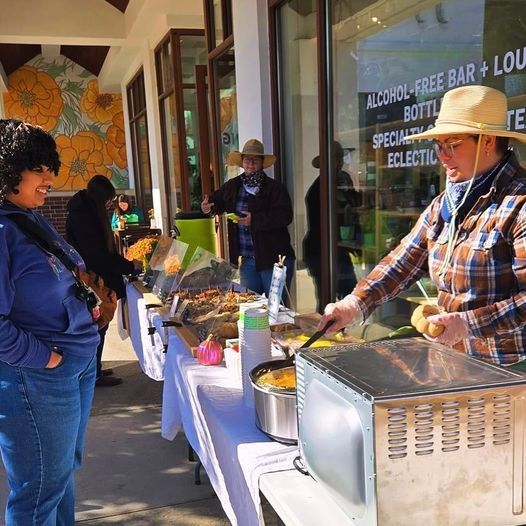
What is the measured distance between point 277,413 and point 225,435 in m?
0.26

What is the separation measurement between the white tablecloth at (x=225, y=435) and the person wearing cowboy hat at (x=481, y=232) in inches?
22.3

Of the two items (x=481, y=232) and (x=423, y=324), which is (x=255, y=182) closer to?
(x=481, y=232)

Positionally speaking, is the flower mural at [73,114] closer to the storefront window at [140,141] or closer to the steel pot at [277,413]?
the storefront window at [140,141]

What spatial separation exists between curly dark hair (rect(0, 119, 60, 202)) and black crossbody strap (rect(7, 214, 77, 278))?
0.09 m

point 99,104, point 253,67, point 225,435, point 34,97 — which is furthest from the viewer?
point 99,104

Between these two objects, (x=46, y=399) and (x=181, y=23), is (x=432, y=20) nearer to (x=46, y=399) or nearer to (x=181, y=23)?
(x=46, y=399)

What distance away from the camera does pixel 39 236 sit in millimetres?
1756

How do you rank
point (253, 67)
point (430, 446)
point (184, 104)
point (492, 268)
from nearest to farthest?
point (430, 446), point (492, 268), point (253, 67), point (184, 104)

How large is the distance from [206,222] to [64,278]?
13.1 feet

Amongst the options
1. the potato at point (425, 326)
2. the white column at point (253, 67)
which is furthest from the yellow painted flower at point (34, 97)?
the potato at point (425, 326)

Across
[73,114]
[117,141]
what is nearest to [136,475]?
[117,141]

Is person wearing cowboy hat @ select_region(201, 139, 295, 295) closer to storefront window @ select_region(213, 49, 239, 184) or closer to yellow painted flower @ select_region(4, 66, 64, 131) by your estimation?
storefront window @ select_region(213, 49, 239, 184)

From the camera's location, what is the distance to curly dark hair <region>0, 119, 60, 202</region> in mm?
1728

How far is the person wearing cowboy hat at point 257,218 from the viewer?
13.6 feet
